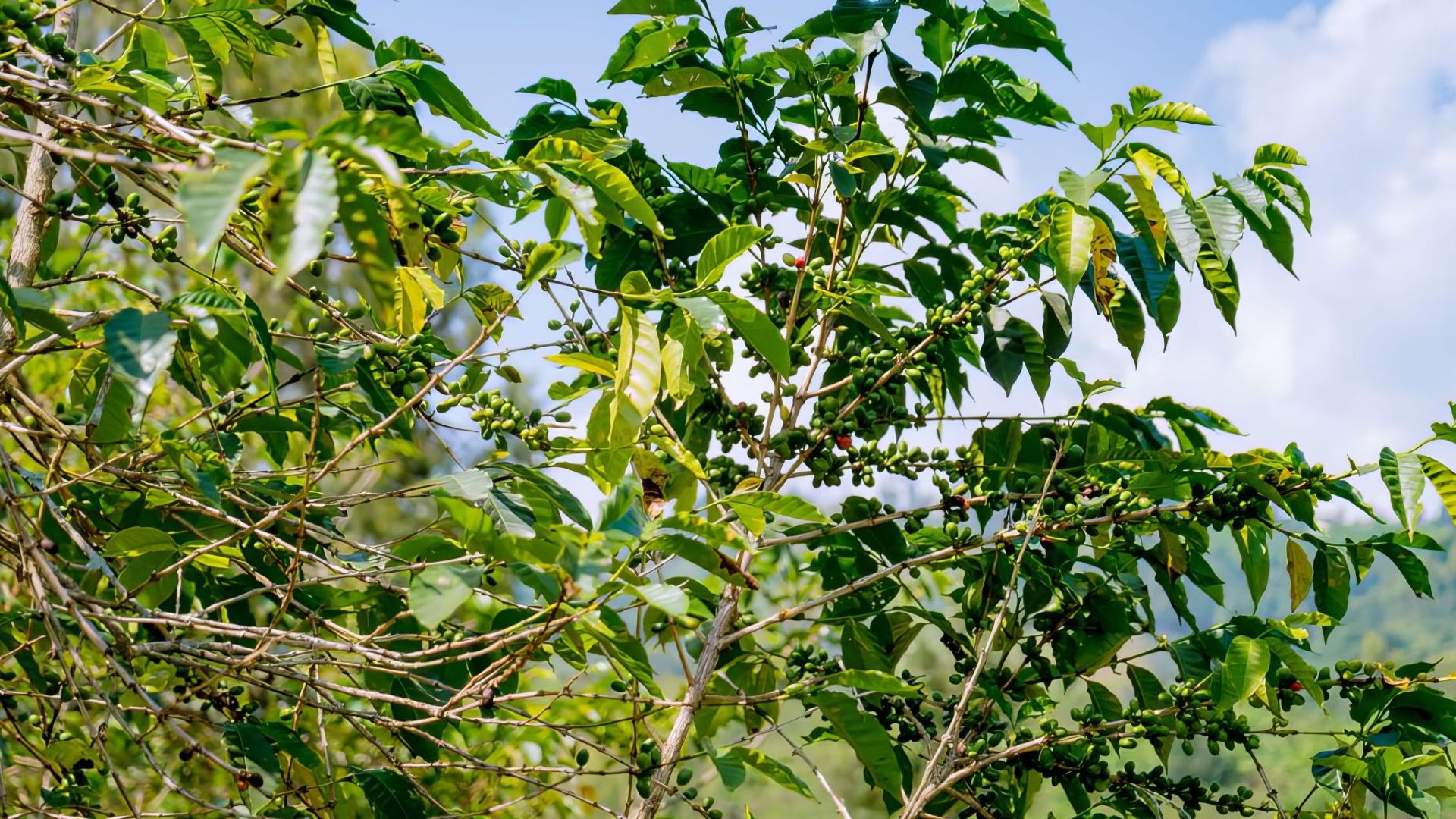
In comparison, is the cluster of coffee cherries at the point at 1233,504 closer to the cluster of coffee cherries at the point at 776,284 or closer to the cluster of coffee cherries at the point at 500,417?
the cluster of coffee cherries at the point at 776,284

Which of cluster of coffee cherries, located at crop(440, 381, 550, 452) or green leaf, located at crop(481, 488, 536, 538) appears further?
cluster of coffee cherries, located at crop(440, 381, 550, 452)

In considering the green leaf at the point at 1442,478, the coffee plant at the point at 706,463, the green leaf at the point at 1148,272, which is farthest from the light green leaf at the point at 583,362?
the green leaf at the point at 1442,478

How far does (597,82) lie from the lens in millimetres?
2008

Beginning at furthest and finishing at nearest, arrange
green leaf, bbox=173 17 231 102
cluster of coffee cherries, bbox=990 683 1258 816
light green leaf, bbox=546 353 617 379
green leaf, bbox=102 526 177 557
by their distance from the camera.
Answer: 1. cluster of coffee cherries, bbox=990 683 1258 816
2. green leaf, bbox=173 17 231 102
3. green leaf, bbox=102 526 177 557
4. light green leaf, bbox=546 353 617 379

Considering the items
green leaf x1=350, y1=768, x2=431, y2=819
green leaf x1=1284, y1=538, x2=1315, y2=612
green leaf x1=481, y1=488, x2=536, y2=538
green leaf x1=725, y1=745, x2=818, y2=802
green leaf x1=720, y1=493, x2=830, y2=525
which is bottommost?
green leaf x1=350, y1=768, x2=431, y2=819

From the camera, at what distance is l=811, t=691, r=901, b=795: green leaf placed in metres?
1.67

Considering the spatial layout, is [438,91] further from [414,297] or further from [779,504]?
[779,504]

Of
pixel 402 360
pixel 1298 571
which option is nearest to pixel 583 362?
pixel 402 360

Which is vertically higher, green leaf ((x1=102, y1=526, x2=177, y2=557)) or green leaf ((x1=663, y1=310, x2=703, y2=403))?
green leaf ((x1=663, y1=310, x2=703, y2=403))

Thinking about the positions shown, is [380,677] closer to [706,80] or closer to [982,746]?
[982,746]

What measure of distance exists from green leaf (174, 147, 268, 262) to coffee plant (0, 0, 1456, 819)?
43cm

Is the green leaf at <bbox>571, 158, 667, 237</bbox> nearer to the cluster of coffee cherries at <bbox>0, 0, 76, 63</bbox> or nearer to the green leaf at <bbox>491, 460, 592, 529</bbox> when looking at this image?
the green leaf at <bbox>491, 460, 592, 529</bbox>

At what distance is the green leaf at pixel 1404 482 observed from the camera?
155 centimetres

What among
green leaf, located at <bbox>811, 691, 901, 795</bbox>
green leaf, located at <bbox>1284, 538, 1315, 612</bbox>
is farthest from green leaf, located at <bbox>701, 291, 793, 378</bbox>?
green leaf, located at <bbox>1284, 538, 1315, 612</bbox>
